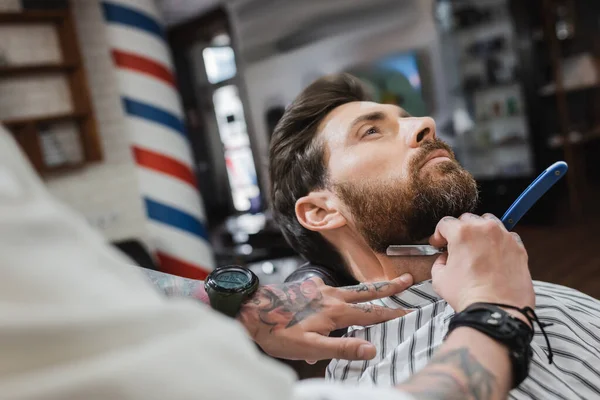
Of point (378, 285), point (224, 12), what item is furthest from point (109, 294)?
point (224, 12)

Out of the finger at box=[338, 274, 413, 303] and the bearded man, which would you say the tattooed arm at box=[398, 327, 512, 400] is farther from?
the finger at box=[338, 274, 413, 303]

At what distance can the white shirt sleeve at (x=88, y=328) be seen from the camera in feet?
1.35

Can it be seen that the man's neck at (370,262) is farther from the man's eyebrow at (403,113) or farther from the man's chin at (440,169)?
the man's eyebrow at (403,113)

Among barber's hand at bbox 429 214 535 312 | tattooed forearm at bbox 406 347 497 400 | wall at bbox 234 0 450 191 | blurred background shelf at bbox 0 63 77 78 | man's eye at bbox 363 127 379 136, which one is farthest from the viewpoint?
wall at bbox 234 0 450 191

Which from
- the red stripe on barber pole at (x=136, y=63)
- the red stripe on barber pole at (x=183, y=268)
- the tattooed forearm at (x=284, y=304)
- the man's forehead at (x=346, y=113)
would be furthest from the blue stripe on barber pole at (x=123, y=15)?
the tattooed forearm at (x=284, y=304)

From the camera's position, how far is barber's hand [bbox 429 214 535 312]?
84 cm

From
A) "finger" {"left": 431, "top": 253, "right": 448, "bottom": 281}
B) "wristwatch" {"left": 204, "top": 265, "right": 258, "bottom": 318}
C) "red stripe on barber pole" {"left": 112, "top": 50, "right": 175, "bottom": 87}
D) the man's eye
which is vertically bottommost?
"wristwatch" {"left": 204, "top": 265, "right": 258, "bottom": 318}

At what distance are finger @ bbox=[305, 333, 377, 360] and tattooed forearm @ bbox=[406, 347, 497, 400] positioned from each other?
0.23 m

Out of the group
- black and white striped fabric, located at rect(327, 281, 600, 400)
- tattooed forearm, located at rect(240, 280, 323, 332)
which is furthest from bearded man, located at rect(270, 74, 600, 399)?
tattooed forearm, located at rect(240, 280, 323, 332)

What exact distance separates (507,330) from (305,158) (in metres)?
0.94

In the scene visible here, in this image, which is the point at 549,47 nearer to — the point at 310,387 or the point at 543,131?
the point at 543,131

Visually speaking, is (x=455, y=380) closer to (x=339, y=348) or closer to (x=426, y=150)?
(x=339, y=348)

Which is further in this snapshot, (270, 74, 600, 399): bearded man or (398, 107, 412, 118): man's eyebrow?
(398, 107, 412, 118): man's eyebrow

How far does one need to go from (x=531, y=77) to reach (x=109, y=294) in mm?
5292
